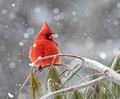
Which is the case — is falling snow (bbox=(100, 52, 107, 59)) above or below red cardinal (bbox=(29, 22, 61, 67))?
below

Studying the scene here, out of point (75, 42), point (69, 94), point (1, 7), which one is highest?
point (1, 7)

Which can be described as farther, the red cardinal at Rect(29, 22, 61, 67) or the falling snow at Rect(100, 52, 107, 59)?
the falling snow at Rect(100, 52, 107, 59)

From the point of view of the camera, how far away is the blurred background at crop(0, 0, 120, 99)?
14.1 feet

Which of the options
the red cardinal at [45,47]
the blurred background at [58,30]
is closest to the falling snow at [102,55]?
the blurred background at [58,30]

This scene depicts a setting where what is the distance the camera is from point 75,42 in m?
4.37

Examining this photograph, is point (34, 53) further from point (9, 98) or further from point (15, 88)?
point (9, 98)

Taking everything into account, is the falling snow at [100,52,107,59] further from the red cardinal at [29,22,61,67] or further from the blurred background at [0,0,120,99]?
the red cardinal at [29,22,61,67]

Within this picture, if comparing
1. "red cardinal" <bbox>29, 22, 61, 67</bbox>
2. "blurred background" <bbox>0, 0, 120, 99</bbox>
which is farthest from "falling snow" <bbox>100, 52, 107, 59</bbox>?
"red cardinal" <bbox>29, 22, 61, 67</bbox>

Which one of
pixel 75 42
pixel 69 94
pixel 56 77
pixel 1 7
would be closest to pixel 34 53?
pixel 56 77

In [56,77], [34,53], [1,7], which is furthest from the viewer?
[1,7]

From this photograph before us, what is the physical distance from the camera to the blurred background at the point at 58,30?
4.31m

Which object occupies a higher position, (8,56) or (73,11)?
(73,11)

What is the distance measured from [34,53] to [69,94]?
56cm

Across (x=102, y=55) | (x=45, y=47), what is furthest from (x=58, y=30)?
(x=45, y=47)
